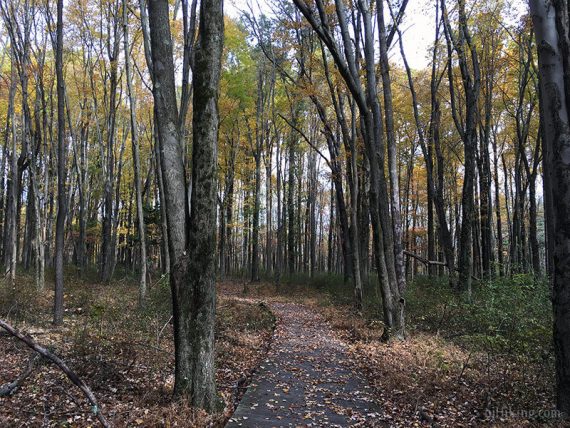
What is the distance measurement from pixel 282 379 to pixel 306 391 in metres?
0.57

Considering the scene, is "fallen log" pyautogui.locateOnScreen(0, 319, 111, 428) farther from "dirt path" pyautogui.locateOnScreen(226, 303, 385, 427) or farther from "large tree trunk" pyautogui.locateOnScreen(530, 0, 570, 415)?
"large tree trunk" pyautogui.locateOnScreen(530, 0, 570, 415)

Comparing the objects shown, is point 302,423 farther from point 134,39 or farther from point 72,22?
point 72,22

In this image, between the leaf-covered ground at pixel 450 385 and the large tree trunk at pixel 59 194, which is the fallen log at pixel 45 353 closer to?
the leaf-covered ground at pixel 450 385

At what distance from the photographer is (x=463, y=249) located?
1238cm

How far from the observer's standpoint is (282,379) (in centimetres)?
572

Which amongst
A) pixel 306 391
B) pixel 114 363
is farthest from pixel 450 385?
pixel 114 363

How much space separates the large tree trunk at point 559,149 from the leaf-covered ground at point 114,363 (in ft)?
11.9

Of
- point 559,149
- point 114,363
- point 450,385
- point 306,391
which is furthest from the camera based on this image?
point 114,363

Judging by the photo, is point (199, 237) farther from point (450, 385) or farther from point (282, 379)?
point (450, 385)

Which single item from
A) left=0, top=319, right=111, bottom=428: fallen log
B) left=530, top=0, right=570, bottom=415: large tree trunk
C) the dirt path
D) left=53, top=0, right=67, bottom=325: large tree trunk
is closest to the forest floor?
the dirt path

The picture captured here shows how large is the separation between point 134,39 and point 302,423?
1517 cm

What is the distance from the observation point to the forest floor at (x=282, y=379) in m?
4.21

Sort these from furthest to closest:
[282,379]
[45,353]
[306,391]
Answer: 1. [282,379]
2. [306,391]
3. [45,353]

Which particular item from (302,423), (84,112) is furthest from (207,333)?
(84,112)
